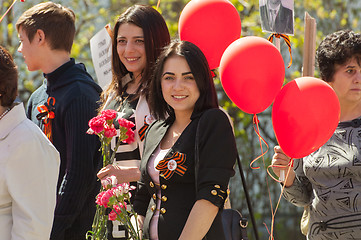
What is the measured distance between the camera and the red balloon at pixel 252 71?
3.08 metres

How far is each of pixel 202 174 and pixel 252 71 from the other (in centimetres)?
63

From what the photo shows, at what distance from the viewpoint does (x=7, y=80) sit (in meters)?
2.72

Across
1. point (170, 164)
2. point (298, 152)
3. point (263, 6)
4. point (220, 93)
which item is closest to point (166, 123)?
point (170, 164)

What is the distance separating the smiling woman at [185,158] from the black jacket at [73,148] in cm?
53

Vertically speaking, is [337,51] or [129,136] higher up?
[337,51]

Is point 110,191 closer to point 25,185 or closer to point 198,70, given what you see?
point 25,185

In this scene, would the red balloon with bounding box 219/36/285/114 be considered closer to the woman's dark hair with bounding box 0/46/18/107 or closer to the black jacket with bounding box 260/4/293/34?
the black jacket with bounding box 260/4/293/34

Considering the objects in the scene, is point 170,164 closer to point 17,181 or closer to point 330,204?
point 17,181

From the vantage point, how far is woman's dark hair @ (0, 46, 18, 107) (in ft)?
8.89

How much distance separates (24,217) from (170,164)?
0.62 meters

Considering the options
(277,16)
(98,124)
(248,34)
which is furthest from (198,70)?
(248,34)

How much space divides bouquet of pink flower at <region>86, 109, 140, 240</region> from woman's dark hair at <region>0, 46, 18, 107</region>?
0.40 metres

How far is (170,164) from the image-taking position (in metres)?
2.78

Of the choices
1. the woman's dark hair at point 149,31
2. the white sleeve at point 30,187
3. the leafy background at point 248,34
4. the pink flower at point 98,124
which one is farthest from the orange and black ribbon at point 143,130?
the leafy background at point 248,34
